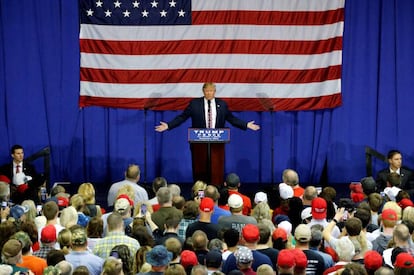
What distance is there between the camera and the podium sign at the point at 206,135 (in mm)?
13195

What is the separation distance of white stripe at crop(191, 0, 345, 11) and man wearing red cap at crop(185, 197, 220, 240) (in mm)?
6662

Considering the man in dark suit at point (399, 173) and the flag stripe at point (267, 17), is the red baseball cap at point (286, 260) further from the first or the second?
the flag stripe at point (267, 17)

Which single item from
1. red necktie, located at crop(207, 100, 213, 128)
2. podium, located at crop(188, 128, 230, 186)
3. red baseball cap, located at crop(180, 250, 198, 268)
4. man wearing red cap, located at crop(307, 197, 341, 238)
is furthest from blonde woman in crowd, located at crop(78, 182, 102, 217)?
red necktie, located at crop(207, 100, 213, 128)

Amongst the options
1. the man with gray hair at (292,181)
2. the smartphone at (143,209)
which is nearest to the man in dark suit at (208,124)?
the man with gray hair at (292,181)

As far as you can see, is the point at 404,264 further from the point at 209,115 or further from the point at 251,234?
the point at 209,115

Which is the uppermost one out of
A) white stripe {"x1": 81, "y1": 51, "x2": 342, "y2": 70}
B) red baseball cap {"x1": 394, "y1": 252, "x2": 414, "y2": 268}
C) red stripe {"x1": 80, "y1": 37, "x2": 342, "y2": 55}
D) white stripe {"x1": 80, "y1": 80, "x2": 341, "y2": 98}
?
red stripe {"x1": 80, "y1": 37, "x2": 342, "y2": 55}

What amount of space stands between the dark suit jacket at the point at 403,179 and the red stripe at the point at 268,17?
319cm

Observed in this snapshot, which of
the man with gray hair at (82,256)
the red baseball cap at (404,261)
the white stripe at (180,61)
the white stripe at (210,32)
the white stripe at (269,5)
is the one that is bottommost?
the man with gray hair at (82,256)

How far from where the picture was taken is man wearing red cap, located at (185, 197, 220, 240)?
9562 millimetres

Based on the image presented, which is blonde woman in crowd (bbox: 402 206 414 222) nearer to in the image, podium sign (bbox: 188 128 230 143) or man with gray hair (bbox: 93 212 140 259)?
man with gray hair (bbox: 93 212 140 259)

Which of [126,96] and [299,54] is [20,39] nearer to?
[126,96]

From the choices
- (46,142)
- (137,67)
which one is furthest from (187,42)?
(46,142)

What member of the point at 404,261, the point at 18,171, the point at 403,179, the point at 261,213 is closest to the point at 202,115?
the point at 18,171

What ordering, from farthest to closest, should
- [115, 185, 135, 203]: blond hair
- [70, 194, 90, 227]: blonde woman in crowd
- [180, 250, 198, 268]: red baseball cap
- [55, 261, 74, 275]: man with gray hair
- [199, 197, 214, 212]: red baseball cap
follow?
[115, 185, 135, 203]: blond hair → [70, 194, 90, 227]: blonde woman in crowd → [199, 197, 214, 212]: red baseball cap → [180, 250, 198, 268]: red baseball cap → [55, 261, 74, 275]: man with gray hair
